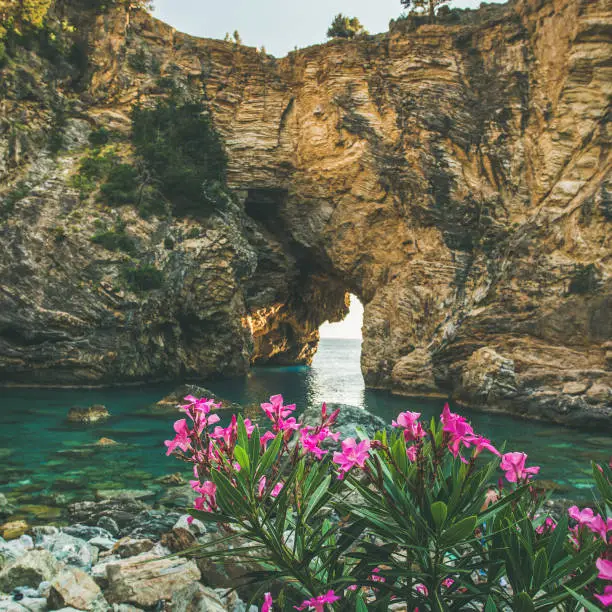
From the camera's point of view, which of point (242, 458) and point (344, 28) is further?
point (344, 28)

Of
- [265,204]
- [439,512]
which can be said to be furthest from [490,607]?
[265,204]

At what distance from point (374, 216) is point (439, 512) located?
109ft

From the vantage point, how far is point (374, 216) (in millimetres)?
33656

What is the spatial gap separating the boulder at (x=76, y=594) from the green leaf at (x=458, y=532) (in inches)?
125

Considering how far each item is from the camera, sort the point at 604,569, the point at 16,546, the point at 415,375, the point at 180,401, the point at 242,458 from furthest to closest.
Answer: the point at 415,375
the point at 180,401
the point at 16,546
the point at 242,458
the point at 604,569

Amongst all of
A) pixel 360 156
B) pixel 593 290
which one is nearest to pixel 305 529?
pixel 593 290

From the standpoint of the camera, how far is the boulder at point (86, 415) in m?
16.1

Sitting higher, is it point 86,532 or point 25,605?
point 25,605

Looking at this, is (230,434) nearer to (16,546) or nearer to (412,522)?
(412,522)

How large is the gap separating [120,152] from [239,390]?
18.8 meters

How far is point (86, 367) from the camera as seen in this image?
25812 millimetres

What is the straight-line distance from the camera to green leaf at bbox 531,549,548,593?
1.61m

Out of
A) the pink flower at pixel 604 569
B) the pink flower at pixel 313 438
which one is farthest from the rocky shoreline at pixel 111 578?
the pink flower at pixel 604 569

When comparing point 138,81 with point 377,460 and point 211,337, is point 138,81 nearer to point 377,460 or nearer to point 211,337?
point 211,337
